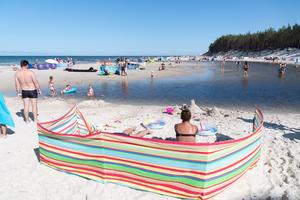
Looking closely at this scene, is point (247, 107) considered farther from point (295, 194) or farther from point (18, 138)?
point (18, 138)

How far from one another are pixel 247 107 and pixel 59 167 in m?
10.7

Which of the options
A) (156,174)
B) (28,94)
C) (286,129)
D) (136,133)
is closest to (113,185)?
(156,174)

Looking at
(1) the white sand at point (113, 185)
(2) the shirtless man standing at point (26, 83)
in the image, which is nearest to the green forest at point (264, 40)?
(1) the white sand at point (113, 185)

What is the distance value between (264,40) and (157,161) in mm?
96353

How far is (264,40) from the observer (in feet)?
295

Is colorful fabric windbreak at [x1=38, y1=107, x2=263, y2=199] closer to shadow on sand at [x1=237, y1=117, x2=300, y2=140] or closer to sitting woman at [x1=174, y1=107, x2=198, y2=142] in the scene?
sitting woman at [x1=174, y1=107, x2=198, y2=142]

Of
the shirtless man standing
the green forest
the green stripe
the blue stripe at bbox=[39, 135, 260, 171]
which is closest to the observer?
the blue stripe at bbox=[39, 135, 260, 171]

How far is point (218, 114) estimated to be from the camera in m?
10.2

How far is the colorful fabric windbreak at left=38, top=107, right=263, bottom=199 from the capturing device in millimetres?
4219

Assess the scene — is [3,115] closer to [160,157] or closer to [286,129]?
[160,157]

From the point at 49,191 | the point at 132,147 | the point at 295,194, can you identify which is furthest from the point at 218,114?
the point at 49,191

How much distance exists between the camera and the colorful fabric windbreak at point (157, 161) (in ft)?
13.8

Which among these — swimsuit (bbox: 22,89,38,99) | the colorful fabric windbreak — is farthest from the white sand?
swimsuit (bbox: 22,89,38,99)

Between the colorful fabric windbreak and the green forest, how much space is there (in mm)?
83156
